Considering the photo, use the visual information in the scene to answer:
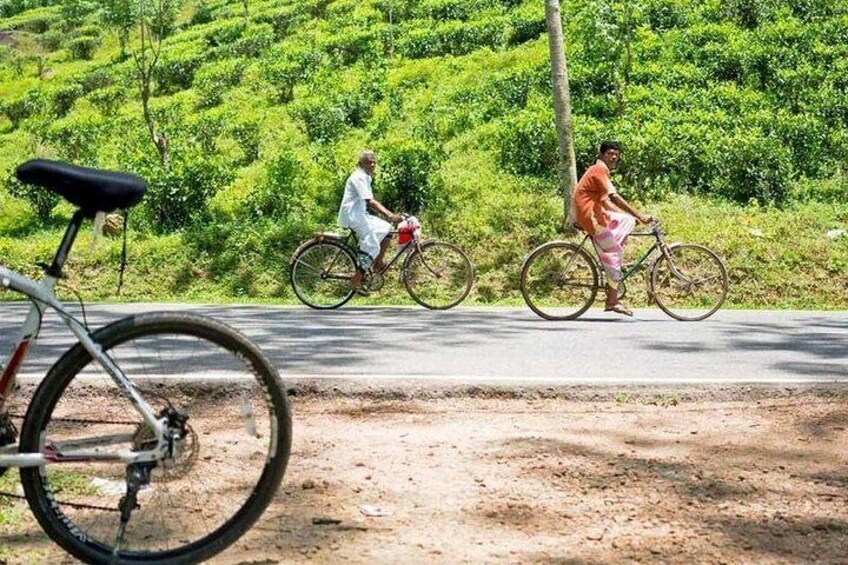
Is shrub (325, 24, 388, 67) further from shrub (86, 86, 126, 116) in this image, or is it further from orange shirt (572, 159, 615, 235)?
orange shirt (572, 159, 615, 235)

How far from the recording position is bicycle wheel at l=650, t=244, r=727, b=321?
10406mm

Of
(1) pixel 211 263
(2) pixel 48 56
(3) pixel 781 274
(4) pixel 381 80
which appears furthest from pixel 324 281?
Result: (2) pixel 48 56

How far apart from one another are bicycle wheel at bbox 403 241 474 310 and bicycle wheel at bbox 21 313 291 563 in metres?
8.22

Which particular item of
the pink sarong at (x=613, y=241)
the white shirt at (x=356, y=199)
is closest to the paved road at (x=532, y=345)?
the pink sarong at (x=613, y=241)

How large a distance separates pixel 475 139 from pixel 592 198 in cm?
967

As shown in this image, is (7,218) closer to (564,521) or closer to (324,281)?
(324,281)

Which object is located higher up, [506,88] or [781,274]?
[506,88]

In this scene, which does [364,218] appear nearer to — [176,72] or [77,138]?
[77,138]

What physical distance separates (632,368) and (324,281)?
5.75m

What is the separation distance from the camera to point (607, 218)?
10.1m

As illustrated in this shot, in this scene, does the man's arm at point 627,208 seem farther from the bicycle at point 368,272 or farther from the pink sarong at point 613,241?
the bicycle at point 368,272

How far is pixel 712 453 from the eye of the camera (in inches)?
173

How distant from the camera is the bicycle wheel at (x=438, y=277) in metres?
11.6

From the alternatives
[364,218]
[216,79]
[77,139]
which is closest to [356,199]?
[364,218]
